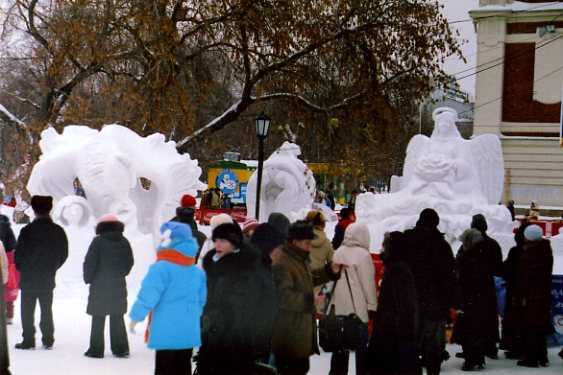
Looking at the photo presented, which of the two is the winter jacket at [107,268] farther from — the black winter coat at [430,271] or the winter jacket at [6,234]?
the black winter coat at [430,271]

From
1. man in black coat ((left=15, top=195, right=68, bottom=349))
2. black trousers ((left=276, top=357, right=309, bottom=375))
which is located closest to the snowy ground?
man in black coat ((left=15, top=195, right=68, bottom=349))

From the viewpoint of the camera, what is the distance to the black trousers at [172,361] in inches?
237

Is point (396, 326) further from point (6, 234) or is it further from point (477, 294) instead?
point (6, 234)

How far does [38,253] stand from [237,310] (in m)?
3.46

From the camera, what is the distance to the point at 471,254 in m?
8.76

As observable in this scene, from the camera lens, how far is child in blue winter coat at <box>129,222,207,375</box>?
233 inches

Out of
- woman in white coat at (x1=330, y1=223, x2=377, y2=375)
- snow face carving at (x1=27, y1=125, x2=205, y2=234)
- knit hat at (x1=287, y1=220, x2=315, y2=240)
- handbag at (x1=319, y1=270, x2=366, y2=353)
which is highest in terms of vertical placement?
snow face carving at (x1=27, y1=125, x2=205, y2=234)

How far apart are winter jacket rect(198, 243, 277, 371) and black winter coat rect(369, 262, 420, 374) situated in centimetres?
125

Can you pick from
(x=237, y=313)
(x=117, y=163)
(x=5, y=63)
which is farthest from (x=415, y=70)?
(x=237, y=313)

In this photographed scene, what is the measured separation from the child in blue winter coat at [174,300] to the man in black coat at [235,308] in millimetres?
127

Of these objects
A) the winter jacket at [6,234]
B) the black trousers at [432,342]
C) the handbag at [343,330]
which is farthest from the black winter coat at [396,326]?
the winter jacket at [6,234]

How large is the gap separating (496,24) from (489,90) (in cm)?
274

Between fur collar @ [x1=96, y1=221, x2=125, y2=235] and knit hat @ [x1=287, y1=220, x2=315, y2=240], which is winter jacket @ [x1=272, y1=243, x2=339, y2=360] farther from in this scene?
fur collar @ [x1=96, y1=221, x2=125, y2=235]

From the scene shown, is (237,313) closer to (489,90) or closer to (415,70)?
(415,70)
